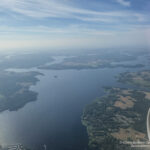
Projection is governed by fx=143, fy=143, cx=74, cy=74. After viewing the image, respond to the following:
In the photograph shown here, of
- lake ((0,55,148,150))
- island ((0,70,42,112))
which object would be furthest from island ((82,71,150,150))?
island ((0,70,42,112))

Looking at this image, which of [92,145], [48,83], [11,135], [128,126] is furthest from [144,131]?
[48,83]

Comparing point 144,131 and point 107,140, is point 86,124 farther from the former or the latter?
point 144,131

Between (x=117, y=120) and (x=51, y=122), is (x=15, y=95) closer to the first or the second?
(x=51, y=122)

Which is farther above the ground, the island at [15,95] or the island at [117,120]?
the island at [15,95]

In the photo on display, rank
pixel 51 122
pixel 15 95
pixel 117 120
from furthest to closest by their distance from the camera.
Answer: pixel 15 95 < pixel 51 122 < pixel 117 120

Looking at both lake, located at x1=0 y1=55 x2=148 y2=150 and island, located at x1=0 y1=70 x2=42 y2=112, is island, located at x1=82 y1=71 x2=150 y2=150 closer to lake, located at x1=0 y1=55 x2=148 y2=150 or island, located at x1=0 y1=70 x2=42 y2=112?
lake, located at x1=0 y1=55 x2=148 y2=150

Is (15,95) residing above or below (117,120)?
above

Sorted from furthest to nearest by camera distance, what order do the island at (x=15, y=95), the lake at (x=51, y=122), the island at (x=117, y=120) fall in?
the island at (x=15, y=95), the lake at (x=51, y=122), the island at (x=117, y=120)

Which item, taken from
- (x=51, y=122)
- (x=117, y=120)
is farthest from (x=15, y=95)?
(x=117, y=120)

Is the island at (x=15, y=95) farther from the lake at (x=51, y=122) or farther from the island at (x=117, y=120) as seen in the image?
the island at (x=117, y=120)

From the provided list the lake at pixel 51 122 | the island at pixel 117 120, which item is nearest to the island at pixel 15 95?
the lake at pixel 51 122
